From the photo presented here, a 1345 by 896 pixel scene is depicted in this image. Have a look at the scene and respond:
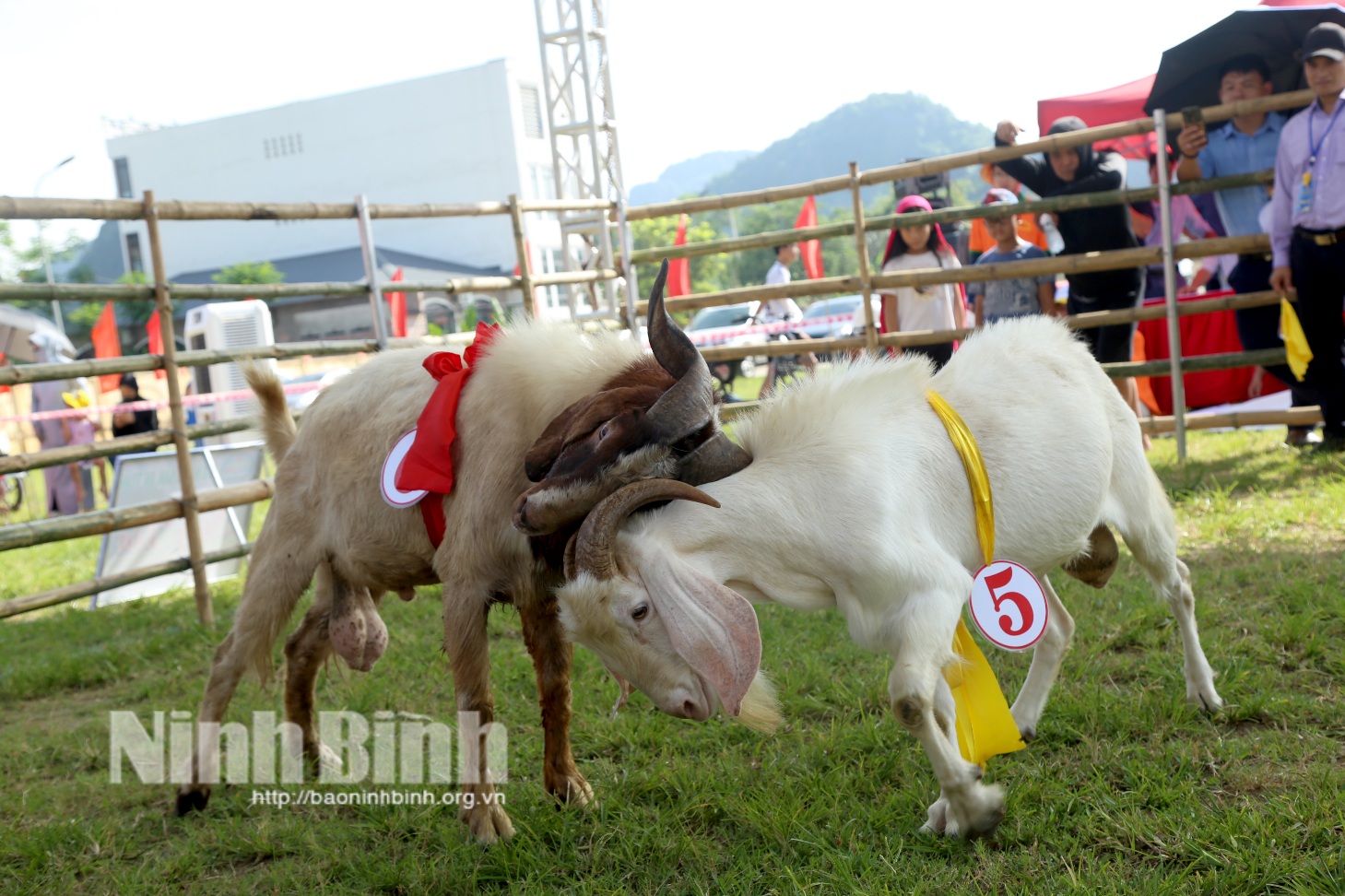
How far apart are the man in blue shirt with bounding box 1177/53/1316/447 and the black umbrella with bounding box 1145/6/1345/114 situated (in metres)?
0.08

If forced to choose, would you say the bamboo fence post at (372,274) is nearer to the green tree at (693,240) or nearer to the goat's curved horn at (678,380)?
the goat's curved horn at (678,380)

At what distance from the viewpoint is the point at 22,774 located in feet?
13.2

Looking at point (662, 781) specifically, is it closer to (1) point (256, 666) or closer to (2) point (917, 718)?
(2) point (917, 718)

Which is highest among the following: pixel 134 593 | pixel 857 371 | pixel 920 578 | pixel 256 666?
pixel 857 371

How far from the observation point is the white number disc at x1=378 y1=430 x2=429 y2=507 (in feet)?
10.2

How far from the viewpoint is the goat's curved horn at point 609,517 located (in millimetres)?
2416

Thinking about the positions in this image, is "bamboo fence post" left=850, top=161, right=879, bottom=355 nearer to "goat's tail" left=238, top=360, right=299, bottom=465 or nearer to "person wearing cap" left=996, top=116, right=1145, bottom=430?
"person wearing cap" left=996, top=116, right=1145, bottom=430

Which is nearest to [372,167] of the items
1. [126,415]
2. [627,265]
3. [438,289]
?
[126,415]

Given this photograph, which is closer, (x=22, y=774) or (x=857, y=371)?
(x=857, y=371)

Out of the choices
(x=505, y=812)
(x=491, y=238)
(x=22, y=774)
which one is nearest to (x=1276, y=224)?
(x=505, y=812)

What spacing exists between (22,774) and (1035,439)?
3.90m

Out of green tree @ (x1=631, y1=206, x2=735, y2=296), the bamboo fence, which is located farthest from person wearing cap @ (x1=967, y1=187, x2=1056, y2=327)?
green tree @ (x1=631, y1=206, x2=735, y2=296)

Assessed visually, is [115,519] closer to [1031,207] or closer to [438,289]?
[438,289]

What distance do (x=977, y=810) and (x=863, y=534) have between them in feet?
2.45
